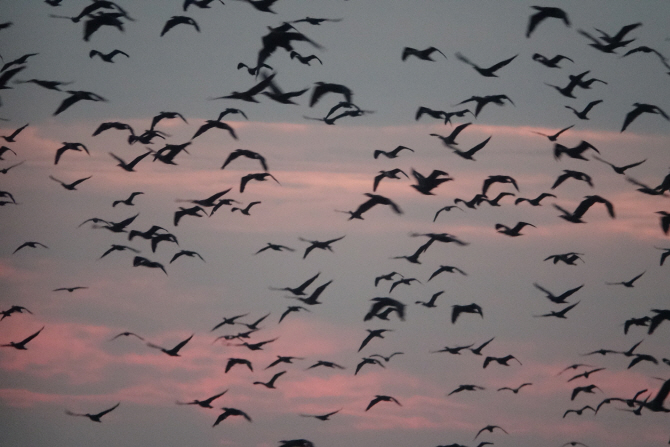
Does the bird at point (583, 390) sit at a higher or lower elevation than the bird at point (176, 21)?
lower

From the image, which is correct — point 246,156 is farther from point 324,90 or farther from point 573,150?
point 573,150

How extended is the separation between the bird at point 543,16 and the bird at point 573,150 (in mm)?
5525

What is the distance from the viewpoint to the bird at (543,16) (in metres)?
35.8

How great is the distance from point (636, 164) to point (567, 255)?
9.51m

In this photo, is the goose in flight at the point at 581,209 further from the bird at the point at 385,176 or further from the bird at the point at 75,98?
the bird at the point at 75,98

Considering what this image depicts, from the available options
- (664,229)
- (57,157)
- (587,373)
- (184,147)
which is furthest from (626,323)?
(57,157)

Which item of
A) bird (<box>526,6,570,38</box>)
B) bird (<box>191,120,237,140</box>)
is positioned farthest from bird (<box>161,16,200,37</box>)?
bird (<box>526,6,570,38</box>)

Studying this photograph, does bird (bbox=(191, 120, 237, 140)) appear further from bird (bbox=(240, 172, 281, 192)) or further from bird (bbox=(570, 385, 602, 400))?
bird (bbox=(570, 385, 602, 400))

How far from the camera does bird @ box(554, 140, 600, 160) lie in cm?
4041

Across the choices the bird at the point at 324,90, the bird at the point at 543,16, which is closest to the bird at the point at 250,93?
the bird at the point at 324,90

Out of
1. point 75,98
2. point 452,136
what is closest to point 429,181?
point 452,136

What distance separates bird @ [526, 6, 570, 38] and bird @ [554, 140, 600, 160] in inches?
218

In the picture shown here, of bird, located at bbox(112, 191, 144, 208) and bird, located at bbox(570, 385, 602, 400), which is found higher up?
bird, located at bbox(112, 191, 144, 208)

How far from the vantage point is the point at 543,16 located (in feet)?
124
